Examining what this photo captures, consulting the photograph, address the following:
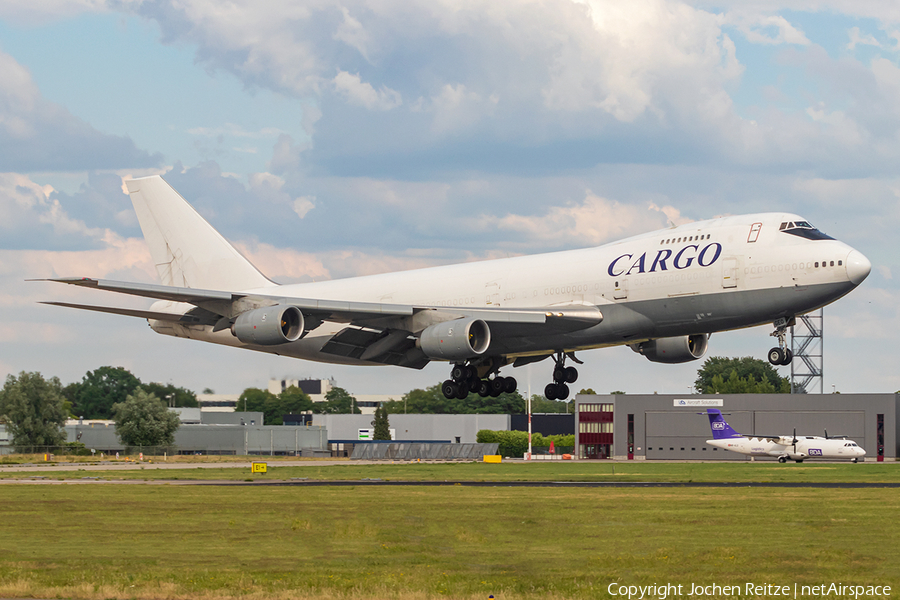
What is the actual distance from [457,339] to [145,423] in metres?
106

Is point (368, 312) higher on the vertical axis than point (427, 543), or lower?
higher

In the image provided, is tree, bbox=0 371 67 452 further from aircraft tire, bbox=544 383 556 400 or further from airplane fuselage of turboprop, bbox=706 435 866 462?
aircraft tire, bbox=544 383 556 400

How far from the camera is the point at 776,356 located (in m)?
41.5

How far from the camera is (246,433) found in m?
148

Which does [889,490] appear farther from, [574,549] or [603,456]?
[603,456]

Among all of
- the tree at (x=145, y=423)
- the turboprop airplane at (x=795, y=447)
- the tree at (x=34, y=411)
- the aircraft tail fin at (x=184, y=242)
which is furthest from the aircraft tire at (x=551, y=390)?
the tree at (x=34, y=411)

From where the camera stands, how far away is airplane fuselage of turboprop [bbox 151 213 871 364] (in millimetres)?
40344

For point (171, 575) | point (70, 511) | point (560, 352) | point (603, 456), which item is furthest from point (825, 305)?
point (603, 456)

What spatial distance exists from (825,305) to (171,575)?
85.5ft

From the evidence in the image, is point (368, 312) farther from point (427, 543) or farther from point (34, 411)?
point (34, 411)

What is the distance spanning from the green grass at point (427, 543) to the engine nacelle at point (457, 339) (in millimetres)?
6857

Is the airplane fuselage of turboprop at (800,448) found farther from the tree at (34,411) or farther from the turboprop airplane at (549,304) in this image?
the tree at (34,411)

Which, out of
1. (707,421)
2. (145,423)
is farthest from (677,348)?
(145,423)

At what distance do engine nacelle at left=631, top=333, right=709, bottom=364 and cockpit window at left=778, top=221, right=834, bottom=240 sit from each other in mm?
9863
